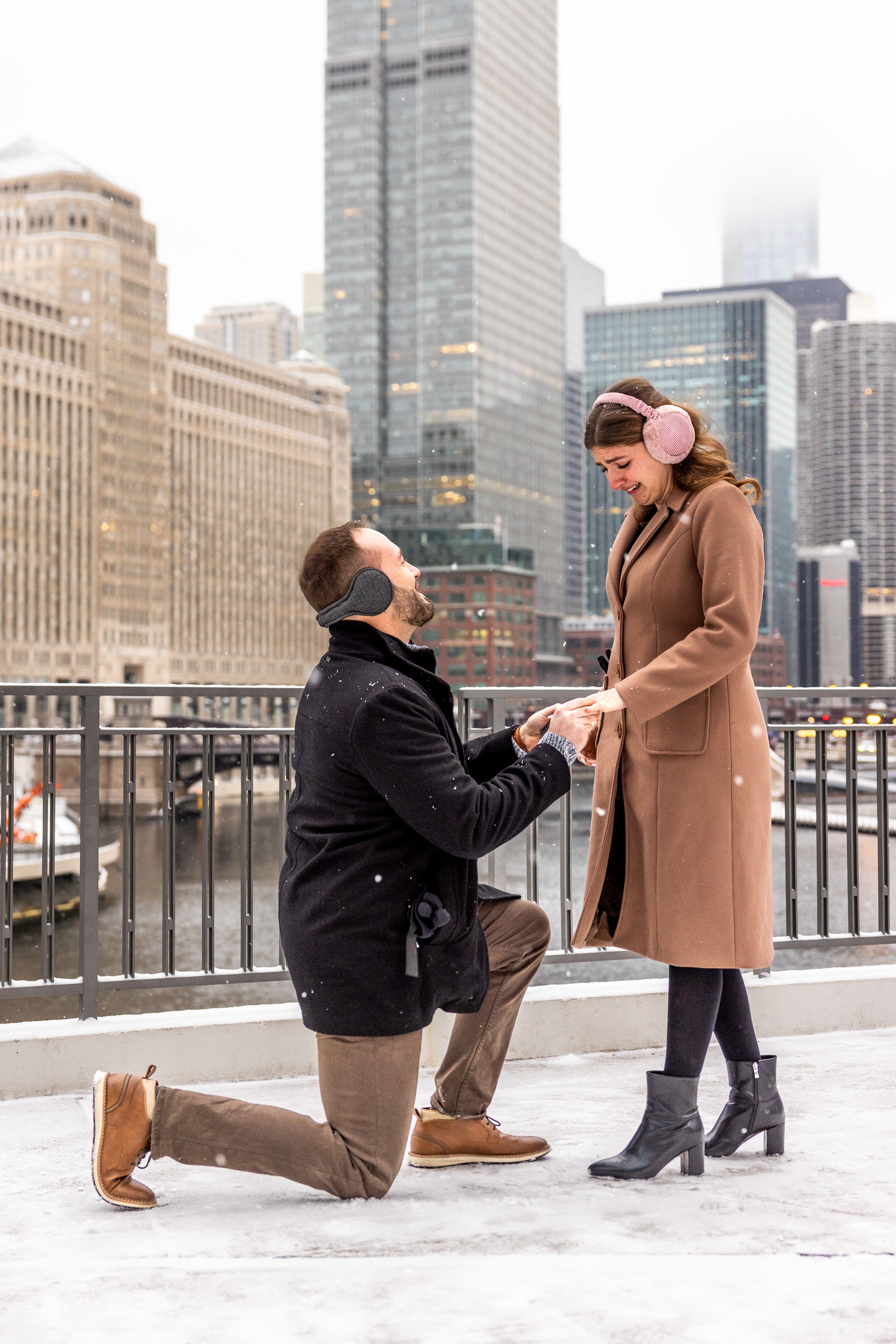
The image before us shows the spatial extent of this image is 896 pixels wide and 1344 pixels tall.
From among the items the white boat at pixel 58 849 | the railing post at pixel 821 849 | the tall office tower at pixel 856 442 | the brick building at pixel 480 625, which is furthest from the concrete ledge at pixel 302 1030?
the tall office tower at pixel 856 442

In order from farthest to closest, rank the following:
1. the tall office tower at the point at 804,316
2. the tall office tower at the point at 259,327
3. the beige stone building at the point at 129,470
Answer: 1. the tall office tower at the point at 259,327
2. the tall office tower at the point at 804,316
3. the beige stone building at the point at 129,470

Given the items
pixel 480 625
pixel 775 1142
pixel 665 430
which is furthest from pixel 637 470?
pixel 480 625

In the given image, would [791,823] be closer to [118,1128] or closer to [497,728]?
[497,728]

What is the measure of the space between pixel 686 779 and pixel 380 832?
62 cm

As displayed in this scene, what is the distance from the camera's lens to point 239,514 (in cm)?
9312

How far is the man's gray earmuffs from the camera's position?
2.34m

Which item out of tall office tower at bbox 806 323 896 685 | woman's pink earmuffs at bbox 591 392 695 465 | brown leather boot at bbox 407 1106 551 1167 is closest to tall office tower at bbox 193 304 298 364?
tall office tower at bbox 806 323 896 685

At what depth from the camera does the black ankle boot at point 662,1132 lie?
246cm

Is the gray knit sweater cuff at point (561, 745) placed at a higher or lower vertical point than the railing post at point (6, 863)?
higher

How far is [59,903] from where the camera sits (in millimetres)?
33750

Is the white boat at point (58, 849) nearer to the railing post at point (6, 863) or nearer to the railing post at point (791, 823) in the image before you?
the railing post at point (6, 863)

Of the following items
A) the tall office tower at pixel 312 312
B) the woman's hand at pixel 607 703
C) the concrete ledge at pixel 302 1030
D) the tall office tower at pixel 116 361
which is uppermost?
the tall office tower at pixel 312 312

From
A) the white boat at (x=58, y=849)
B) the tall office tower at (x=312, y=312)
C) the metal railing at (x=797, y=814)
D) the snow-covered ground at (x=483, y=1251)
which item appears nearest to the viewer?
the snow-covered ground at (x=483, y=1251)

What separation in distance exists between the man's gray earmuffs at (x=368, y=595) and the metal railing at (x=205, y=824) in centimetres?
86
